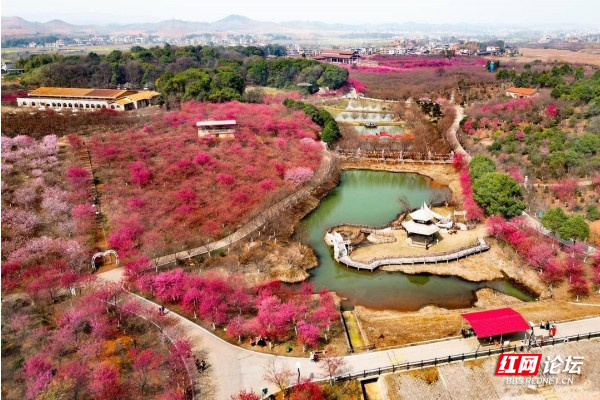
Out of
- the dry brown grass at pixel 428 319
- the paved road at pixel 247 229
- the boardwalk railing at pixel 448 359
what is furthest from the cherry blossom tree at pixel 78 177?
the boardwalk railing at pixel 448 359

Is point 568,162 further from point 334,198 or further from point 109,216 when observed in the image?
point 109,216

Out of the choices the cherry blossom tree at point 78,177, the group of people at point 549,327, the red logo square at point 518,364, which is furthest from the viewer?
the cherry blossom tree at point 78,177

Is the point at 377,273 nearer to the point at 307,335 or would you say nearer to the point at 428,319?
the point at 428,319

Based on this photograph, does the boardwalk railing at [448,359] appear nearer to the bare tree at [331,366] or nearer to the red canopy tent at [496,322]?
the bare tree at [331,366]

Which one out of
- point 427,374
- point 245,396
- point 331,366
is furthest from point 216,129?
point 427,374

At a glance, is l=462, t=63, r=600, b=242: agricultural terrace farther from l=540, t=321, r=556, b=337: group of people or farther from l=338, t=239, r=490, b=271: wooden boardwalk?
l=540, t=321, r=556, b=337: group of people

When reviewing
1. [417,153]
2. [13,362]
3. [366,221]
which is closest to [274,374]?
[13,362]
